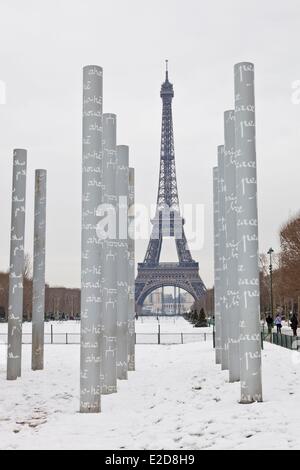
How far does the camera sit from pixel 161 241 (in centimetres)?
11844

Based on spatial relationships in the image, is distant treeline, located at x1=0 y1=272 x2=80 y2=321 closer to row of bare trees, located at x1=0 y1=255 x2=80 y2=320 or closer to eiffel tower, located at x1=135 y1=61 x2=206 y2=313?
row of bare trees, located at x1=0 y1=255 x2=80 y2=320

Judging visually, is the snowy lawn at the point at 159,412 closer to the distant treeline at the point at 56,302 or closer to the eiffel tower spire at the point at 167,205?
the distant treeline at the point at 56,302

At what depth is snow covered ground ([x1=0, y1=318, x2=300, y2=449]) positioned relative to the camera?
9953 mm

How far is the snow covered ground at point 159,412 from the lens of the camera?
9.95 metres

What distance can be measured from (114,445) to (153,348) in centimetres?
2094

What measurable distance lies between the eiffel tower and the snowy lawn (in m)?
89.6

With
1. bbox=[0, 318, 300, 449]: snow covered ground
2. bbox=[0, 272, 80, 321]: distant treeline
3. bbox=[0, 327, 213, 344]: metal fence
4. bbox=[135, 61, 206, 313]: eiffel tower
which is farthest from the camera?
bbox=[135, 61, 206, 313]: eiffel tower

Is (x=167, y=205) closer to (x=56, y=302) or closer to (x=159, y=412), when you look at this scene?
(x=56, y=302)

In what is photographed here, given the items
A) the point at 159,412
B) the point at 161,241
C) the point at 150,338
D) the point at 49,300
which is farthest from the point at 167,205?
the point at 159,412

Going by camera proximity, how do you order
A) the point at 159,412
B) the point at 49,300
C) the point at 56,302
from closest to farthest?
the point at 159,412
the point at 49,300
the point at 56,302

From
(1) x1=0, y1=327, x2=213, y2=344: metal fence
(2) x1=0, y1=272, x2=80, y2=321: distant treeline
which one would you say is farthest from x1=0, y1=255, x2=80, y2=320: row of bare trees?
(1) x1=0, y1=327, x2=213, y2=344: metal fence

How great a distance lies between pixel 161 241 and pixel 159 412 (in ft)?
346

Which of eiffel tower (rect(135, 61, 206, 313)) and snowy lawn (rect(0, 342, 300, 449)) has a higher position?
eiffel tower (rect(135, 61, 206, 313))

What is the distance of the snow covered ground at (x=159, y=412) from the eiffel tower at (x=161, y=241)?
8927 cm
